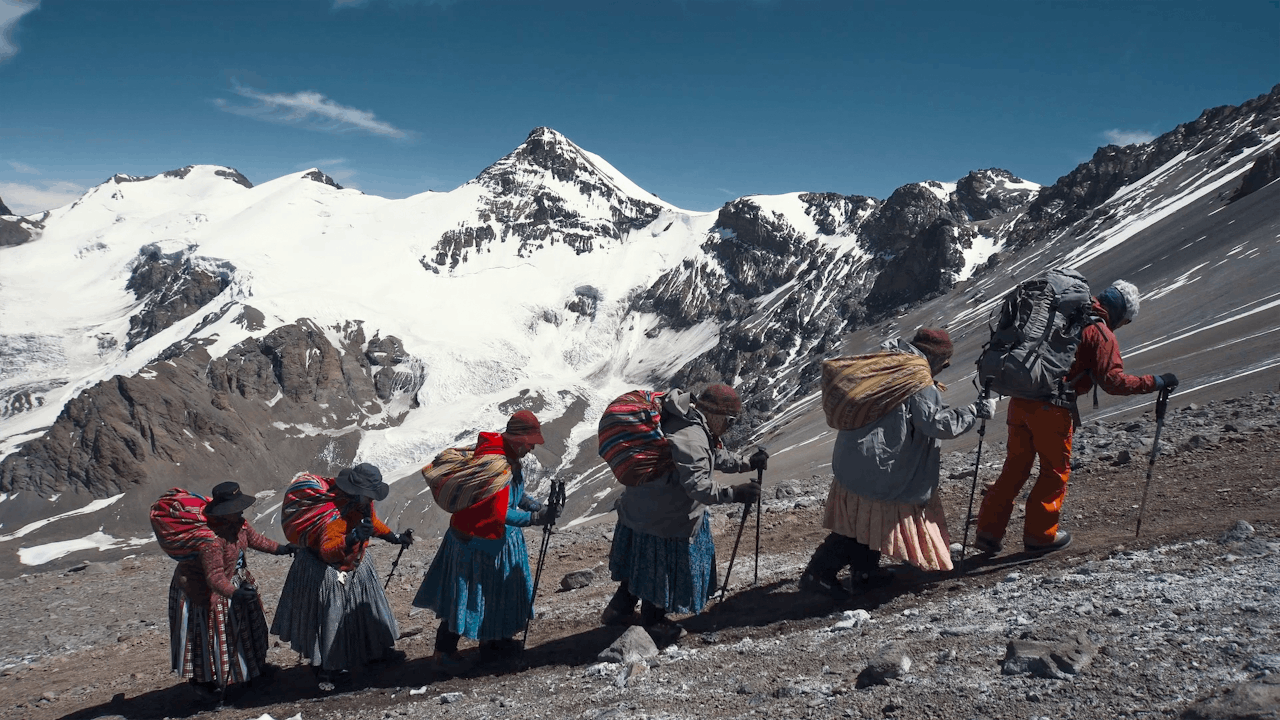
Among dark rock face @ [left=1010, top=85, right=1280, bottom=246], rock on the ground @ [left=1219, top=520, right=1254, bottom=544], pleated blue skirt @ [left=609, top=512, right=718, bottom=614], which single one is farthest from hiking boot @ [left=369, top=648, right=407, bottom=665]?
dark rock face @ [left=1010, top=85, right=1280, bottom=246]

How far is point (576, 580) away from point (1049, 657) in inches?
234

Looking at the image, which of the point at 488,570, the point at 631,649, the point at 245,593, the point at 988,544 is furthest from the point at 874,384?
the point at 245,593

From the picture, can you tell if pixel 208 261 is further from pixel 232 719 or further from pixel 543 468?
pixel 232 719

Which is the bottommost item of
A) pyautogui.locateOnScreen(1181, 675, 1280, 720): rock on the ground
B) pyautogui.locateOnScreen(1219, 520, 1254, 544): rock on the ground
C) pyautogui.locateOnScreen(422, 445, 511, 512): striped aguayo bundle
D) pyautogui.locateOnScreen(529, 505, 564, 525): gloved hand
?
pyautogui.locateOnScreen(1219, 520, 1254, 544): rock on the ground

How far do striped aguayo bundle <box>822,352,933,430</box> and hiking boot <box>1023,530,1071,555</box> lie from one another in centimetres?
170

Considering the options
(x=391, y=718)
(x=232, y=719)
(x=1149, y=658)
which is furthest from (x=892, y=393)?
(x=232, y=719)

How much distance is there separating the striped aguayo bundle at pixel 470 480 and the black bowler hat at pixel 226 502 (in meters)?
1.60

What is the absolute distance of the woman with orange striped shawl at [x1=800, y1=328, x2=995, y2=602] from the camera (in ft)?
17.4

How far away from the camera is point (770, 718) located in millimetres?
3832

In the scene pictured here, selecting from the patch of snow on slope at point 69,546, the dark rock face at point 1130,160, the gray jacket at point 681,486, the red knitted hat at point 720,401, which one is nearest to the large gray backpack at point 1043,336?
the red knitted hat at point 720,401

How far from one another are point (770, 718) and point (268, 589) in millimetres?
9368

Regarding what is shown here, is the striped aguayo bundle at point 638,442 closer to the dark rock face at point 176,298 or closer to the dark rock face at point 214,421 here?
the dark rock face at point 214,421

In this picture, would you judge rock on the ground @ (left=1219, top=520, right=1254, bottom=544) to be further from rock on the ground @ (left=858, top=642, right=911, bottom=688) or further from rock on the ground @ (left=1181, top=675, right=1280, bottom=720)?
rock on the ground @ (left=858, top=642, right=911, bottom=688)

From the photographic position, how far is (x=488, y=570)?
5.98m
